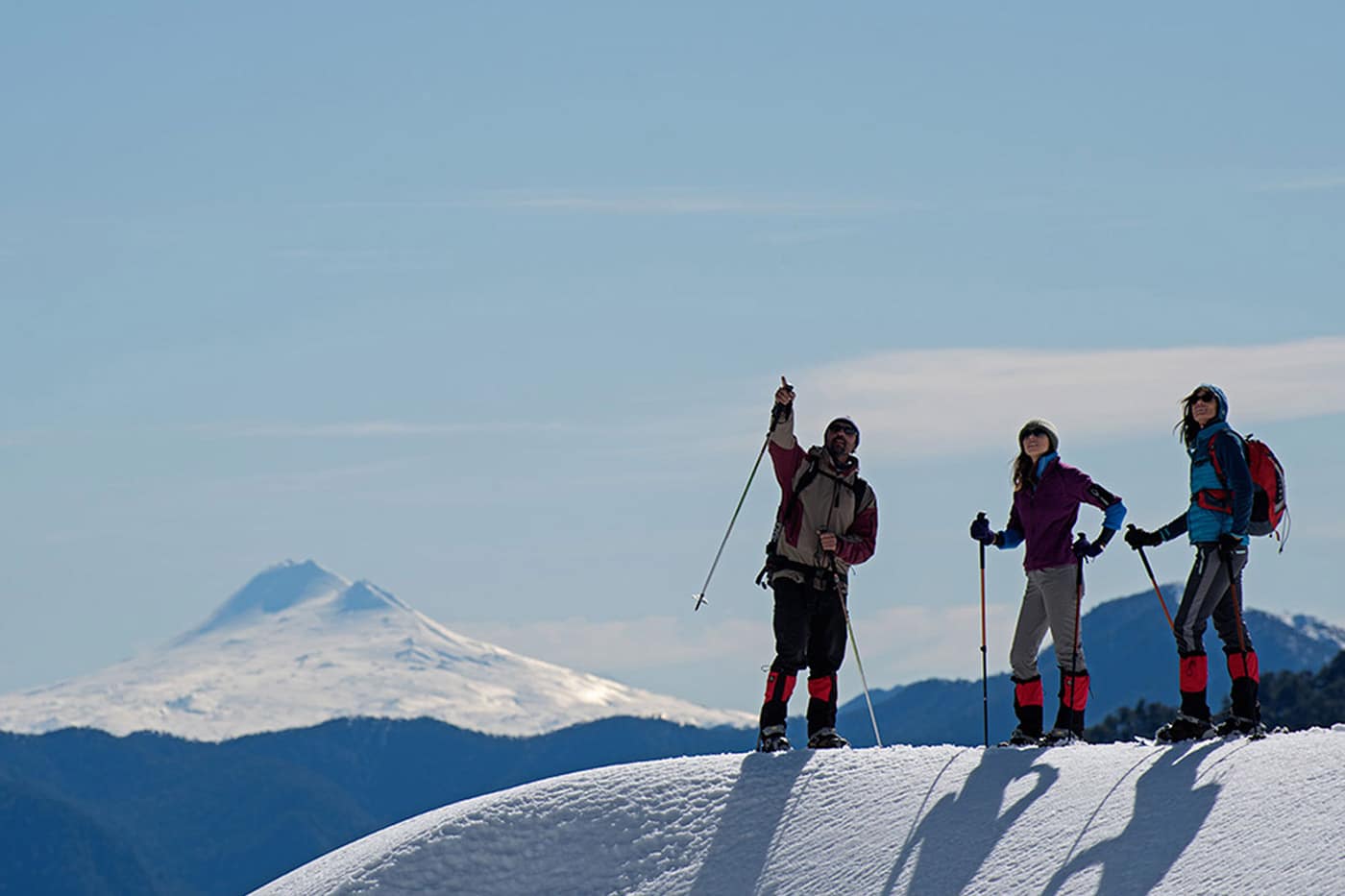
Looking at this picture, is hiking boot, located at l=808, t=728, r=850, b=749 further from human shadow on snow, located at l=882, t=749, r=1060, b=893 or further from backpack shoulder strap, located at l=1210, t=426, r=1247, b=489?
backpack shoulder strap, located at l=1210, t=426, r=1247, b=489

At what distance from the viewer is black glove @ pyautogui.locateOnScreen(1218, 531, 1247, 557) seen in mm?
13398

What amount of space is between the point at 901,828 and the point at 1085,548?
2435 mm

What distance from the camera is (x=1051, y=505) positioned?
14.2 m

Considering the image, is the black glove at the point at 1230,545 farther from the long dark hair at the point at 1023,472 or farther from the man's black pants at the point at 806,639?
the man's black pants at the point at 806,639

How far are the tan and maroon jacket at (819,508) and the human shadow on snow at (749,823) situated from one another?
165 cm

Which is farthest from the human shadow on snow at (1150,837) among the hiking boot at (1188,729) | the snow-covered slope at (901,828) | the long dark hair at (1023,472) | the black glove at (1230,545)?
the long dark hair at (1023,472)

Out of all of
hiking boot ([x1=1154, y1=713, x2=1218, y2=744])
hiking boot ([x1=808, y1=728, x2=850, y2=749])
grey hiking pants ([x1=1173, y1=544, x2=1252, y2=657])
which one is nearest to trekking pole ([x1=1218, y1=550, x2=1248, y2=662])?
grey hiking pants ([x1=1173, y1=544, x2=1252, y2=657])

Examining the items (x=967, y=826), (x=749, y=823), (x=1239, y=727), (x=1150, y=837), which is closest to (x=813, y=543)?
(x=749, y=823)

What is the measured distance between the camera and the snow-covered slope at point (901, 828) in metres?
12.1

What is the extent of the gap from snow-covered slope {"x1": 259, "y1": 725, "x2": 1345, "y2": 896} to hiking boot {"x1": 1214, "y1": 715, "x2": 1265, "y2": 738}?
0.12m

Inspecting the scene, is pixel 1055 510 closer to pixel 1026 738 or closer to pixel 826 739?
pixel 1026 738

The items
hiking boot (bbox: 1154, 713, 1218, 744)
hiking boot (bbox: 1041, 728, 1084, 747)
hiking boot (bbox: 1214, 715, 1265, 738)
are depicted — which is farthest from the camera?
hiking boot (bbox: 1041, 728, 1084, 747)

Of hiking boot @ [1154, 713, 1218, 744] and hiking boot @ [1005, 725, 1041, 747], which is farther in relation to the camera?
hiking boot @ [1005, 725, 1041, 747]

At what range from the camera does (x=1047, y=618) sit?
14242 mm
